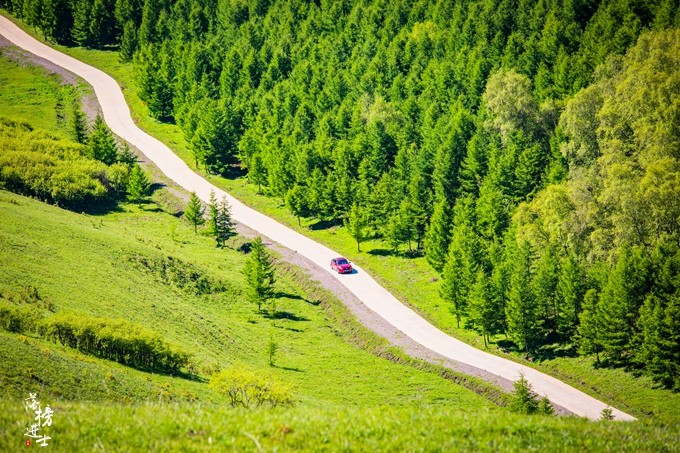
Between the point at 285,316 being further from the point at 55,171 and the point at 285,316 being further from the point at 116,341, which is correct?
the point at 55,171

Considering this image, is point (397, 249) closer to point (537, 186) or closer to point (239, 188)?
point (537, 186)

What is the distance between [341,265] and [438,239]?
42.6ft

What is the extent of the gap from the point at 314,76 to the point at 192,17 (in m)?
55.0

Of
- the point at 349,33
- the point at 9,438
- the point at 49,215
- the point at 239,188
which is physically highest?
the point at 9,438

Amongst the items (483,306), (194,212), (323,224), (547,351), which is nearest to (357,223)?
(323,224)

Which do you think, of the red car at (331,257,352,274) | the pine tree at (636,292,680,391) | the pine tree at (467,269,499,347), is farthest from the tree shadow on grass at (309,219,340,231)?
the pine tree at (636,292,680,391)

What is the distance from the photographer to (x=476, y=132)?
103 m

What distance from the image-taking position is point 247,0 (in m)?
173

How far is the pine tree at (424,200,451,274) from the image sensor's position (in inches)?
3462

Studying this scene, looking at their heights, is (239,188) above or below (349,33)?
below

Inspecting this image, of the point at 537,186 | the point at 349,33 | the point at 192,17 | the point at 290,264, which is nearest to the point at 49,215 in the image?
the point at 290,264

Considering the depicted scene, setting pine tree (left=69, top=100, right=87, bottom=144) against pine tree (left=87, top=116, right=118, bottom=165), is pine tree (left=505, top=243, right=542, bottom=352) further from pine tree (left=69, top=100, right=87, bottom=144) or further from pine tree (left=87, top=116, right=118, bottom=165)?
pine tree (left=69, top=100, right=87, bottom=144)

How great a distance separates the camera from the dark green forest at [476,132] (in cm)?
7231

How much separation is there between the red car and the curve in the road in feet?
3.07
